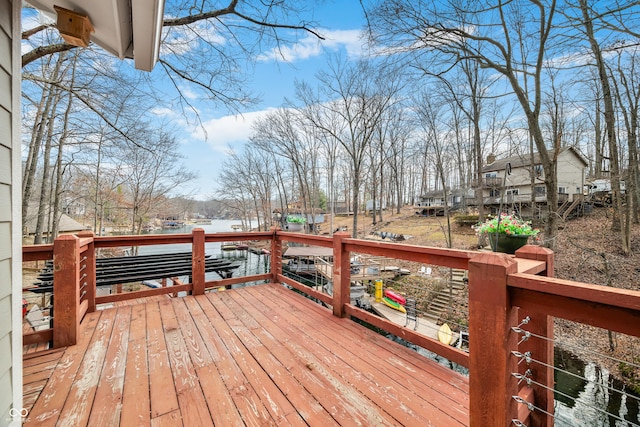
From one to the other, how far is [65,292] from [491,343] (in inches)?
131

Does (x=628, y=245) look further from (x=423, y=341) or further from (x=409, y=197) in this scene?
(x=409, y=197)

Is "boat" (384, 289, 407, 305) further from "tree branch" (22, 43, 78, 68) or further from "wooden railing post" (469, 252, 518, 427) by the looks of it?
"tree branch" (22, 43, 78, 68)

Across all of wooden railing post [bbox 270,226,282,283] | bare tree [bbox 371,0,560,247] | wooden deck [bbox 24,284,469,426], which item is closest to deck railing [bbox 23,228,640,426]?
wooden deck [bbox 24,284,469,426]

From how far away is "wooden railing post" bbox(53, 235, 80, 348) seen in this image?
239 cm

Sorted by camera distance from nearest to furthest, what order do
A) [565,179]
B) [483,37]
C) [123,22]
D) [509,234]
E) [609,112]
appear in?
[123,22] < [509,234] < [483,37] < [609,112] < [565,179]

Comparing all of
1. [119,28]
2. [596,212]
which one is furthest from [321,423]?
[596,212]

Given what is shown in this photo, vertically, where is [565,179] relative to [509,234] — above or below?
above

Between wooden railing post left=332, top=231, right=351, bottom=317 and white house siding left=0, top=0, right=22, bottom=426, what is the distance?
2388 millimetres

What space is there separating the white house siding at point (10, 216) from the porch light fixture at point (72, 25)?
290 millimetres

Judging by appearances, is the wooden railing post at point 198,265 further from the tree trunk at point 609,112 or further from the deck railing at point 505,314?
the tree trunk at point 609,112

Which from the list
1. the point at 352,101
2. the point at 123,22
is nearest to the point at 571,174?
the point at 352,101

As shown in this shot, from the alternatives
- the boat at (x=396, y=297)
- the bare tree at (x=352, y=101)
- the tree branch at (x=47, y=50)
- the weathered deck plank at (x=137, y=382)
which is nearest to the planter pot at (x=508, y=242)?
the weathered deck plank at (x=137, y=382)

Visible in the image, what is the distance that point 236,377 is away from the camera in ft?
6.43

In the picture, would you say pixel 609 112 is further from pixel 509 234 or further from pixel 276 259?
pixel 276 259
